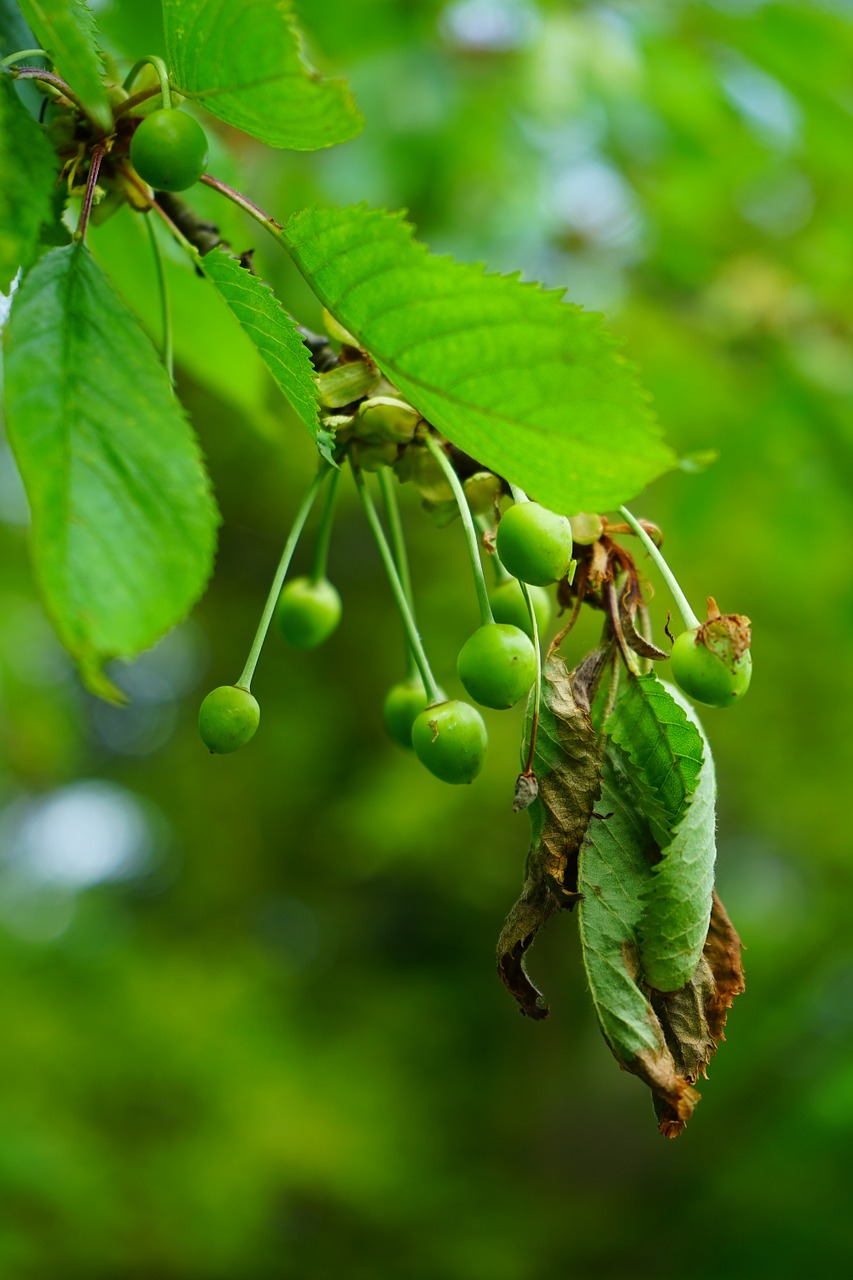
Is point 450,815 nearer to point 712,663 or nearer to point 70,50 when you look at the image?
point 712,663

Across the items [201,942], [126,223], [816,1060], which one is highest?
[126,223]

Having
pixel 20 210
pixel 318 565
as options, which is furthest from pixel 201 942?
pixel 20 210

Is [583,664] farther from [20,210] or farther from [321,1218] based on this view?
[321,1218]

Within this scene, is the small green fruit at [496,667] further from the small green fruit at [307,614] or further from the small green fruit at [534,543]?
the small green fruit at [307,614]

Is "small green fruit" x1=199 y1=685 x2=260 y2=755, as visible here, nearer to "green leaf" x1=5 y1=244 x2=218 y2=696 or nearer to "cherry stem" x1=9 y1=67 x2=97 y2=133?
"green leaf" x1=5 y1=244 x2=218 y2=696

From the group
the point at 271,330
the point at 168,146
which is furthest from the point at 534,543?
the point at 168,146

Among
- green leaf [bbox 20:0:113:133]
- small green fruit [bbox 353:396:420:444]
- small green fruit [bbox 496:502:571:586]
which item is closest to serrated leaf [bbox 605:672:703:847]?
small green fruit [bbox 496:502:571:586]
